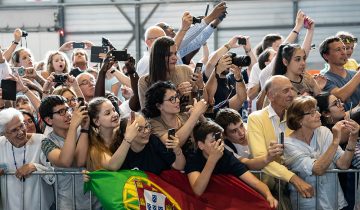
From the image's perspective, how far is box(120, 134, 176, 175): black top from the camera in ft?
18.5

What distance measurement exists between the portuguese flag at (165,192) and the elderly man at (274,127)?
249 millimetres

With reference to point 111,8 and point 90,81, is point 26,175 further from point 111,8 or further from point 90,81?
point 111,8

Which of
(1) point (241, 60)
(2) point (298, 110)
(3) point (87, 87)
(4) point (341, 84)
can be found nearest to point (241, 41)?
(4) point (341, 84)

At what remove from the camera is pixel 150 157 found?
5.68 metres

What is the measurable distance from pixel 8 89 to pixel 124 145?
64.7 inches


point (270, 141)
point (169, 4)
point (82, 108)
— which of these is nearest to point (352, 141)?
point (270, 141)

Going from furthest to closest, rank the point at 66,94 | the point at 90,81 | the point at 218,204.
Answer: the point at 90,81 < the point at 66,94 < the point at 218,204

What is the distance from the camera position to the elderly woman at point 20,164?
5.97 meters

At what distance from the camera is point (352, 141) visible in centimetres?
569

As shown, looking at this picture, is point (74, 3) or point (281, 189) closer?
point (281, 189)

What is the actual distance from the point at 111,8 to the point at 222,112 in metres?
11.6

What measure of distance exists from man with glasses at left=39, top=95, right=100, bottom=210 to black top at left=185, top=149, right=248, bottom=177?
2.44ft

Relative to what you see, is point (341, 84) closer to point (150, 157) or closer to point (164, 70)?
point (164, 70)

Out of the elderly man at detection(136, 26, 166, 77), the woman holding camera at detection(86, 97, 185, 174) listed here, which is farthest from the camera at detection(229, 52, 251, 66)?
the elderly man at detection(136, 26, 166, 77)
